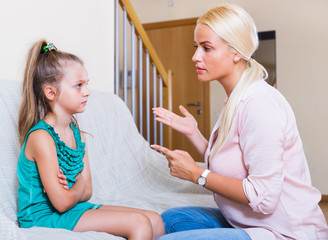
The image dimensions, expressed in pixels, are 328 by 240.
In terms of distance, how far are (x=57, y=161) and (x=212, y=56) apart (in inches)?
23.5

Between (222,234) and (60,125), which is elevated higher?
(60,125)

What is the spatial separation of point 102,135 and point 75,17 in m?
0.78

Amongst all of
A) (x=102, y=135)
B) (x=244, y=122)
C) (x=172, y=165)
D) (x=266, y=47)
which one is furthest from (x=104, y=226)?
(x=266, y=47)

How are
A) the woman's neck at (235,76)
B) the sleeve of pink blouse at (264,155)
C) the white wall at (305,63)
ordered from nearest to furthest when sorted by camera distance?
the sleeve of pink blouse at (264,155), the woman's neck at (235,76), the white wall at (305,63)

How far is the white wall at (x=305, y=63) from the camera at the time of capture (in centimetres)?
396

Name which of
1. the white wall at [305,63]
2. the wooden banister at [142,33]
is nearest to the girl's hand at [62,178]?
the wooden banister at [142,33]

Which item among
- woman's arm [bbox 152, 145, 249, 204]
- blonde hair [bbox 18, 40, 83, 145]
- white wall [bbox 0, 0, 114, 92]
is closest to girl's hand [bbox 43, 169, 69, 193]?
blonde hair [bbox 18, 40, 83, 145]

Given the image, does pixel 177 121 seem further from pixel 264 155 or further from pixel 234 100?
pixel 264 155

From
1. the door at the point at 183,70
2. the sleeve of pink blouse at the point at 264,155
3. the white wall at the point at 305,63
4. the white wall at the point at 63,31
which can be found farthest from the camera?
the door at the point at 183,70

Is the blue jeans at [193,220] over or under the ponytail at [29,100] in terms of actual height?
under

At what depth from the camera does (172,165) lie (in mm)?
1122

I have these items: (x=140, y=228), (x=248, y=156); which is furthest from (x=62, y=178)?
(x=248, y=156)

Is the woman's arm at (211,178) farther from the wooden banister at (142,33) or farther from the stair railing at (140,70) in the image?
the wooden banister at (142,33)

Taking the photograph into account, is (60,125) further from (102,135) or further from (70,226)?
(102,135)
